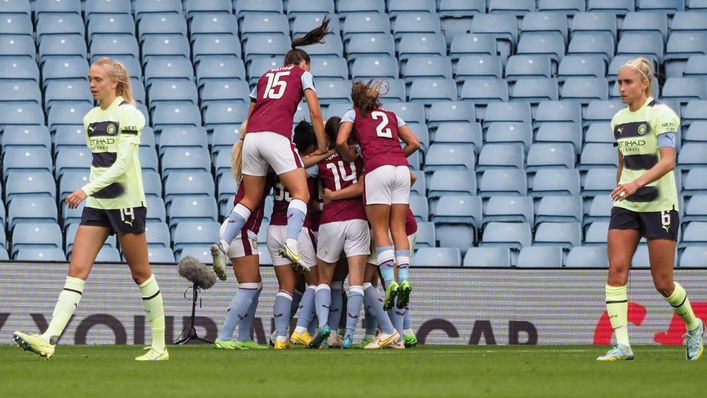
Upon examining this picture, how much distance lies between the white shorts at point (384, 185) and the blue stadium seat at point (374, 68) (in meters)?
6.56

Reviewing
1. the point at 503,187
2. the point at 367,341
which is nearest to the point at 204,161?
the point at 503,187

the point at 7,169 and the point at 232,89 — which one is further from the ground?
the point at 232,89

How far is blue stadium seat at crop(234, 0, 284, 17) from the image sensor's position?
19.1 m

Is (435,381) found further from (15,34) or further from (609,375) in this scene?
(15,34)

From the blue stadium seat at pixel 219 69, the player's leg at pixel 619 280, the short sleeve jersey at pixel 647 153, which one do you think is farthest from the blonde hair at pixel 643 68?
the blue stadium seat at pixel 219 69

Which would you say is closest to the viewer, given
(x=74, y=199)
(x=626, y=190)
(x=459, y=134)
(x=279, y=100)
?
(x=74, y=199)

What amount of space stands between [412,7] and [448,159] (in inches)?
150

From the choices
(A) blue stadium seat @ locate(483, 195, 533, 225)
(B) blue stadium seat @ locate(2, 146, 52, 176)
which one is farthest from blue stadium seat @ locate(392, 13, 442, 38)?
(B) blue stadium seat @ locate(2, 146, 52, 176)

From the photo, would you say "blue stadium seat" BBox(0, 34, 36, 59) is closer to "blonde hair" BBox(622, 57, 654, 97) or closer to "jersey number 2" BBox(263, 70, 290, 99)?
"jersey number 2" BBox(263, 70, 290, 99)

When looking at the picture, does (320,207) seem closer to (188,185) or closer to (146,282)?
(146,282)

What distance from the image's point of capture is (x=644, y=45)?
18.2 m

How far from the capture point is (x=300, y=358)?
30.9 feet

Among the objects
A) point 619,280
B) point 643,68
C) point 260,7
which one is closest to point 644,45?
point 260,7

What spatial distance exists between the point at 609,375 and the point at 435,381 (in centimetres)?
111
